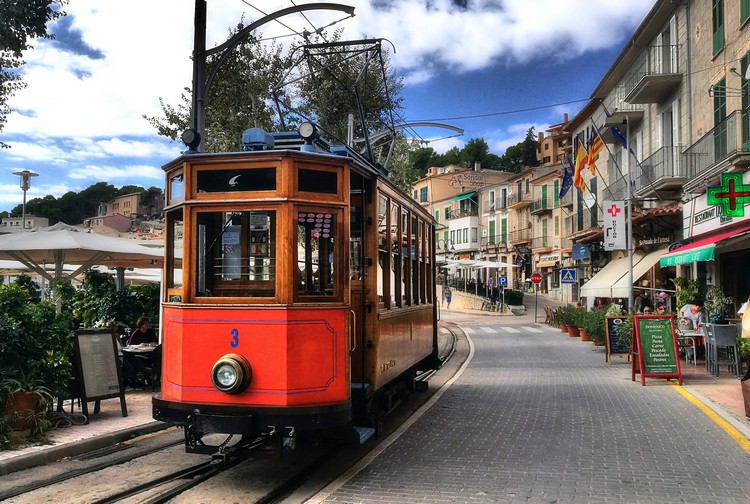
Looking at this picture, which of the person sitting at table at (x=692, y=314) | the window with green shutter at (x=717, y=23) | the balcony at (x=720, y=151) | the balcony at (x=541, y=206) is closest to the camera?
the balcony at (x=720, y=151)

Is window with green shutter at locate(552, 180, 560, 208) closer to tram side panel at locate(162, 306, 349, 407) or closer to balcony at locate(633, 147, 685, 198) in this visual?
balcony at locate(633, 147, 685, 198)

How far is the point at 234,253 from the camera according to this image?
244 inches

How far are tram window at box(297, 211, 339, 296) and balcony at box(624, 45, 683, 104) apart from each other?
1873 centimetres

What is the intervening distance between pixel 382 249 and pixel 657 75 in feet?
58.3

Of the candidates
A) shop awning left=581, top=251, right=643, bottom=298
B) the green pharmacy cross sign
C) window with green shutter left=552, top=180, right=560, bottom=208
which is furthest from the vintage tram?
window with green shutter left=552, top=180, right=560, bottom=208

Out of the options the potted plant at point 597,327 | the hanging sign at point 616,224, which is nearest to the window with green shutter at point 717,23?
the hanging sign at point 616,224

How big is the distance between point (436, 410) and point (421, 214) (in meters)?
2.88

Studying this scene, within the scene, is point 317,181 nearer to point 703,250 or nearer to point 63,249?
point 63,249

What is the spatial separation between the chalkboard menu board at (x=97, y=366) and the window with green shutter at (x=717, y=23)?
55.1 ft

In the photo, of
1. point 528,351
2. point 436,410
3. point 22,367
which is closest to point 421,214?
point 436,410

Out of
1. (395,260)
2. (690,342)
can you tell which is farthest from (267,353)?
(690,342)

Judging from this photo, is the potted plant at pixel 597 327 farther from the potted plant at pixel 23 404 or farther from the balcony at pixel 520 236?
the balcony at pixel 520 236

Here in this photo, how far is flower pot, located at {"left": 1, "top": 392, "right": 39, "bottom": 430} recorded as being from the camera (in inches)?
280

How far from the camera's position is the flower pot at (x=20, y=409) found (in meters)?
7.12
